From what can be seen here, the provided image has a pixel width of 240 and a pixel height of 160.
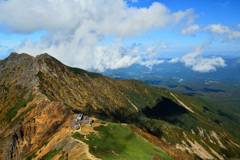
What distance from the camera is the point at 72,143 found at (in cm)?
5222

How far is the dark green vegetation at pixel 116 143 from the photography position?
53.0 metres

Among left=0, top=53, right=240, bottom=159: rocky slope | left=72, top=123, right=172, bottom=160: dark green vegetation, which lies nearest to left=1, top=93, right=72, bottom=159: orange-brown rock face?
left=0, top=53, right=240, bottom=159: rocky slope

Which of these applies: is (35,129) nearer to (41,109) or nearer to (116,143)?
(41,109)

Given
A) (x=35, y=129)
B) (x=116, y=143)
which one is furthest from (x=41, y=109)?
(x=116, y=143)

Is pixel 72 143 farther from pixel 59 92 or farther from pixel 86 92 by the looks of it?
pixel 86 92

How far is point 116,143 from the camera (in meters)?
64.4

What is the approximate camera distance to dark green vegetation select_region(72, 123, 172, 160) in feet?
174

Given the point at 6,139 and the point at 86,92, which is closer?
the point at 6,139

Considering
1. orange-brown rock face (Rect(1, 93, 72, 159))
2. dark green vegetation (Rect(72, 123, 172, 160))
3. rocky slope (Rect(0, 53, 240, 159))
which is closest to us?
dark green vegetation (Rect(72, 123, 172, 160))

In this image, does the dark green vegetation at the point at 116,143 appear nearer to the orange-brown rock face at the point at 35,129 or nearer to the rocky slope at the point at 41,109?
the rocky slope at the point at 41,109

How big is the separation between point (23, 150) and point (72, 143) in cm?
4772

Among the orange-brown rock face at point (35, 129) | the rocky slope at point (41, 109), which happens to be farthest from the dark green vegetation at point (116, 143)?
the orange-brown rock face at point (35, 129)

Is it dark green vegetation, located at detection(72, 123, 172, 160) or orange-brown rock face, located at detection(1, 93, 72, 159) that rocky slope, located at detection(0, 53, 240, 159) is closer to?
orange-brown rock face, located at detection(1, 93, 72, 159)

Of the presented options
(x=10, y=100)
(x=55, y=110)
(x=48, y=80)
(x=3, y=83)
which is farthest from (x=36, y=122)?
(x=3, y=83)
